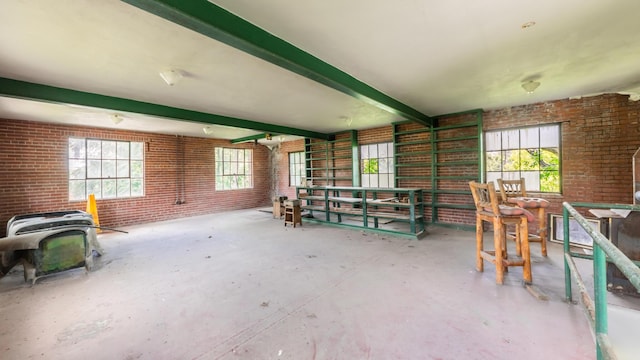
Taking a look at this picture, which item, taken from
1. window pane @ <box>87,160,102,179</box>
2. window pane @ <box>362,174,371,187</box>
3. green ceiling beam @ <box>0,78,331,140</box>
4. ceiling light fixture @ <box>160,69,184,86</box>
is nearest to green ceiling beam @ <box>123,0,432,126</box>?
ceiling light fixture @ <box>160,69,184,86</box>

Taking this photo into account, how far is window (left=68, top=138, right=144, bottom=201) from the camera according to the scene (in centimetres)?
623

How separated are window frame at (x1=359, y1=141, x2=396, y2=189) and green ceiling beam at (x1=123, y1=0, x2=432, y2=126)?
3.89 metres

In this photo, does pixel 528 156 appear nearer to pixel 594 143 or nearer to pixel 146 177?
pixel 594 143

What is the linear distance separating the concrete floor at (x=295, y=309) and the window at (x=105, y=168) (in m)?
3.23

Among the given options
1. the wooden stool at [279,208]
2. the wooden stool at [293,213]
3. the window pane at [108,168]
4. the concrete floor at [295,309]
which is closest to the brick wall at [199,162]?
the window pane at [108,168]

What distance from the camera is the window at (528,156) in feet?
15.9

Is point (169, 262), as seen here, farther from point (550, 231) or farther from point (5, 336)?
point (550, 231)

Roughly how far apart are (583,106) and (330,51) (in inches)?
195

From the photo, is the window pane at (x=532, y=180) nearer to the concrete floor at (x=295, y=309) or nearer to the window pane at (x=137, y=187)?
the concrete floor at (x=295, y=309)

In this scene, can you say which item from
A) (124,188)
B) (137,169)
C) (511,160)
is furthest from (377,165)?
(124,188)

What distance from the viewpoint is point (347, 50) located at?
2.71m

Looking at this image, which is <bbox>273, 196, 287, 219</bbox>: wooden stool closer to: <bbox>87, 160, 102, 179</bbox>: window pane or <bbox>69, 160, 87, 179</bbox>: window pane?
<bbox>87, 160, 102, 179</bbox>: window pane

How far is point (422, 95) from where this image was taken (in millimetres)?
4328

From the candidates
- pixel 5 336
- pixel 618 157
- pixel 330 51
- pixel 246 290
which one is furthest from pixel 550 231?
pixel 5 336
